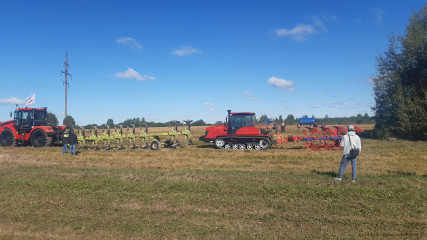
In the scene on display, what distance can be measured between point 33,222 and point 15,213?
0.72m

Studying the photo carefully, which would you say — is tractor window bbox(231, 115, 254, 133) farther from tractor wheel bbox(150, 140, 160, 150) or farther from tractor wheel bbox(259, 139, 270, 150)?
tractor wheel bbox(150, 140, 160, 150)

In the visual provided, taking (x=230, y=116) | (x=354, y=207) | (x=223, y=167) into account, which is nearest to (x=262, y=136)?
(x=230, y=116)

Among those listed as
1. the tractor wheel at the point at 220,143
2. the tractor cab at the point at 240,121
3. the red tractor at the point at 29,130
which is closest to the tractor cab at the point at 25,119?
the red tractor at the point at 29,130

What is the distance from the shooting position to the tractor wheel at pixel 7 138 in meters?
18.9

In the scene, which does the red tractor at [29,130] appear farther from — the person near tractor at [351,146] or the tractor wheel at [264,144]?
the person near tractor at [351,146]

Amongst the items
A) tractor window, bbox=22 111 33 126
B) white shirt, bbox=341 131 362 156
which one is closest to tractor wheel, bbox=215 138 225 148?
white shirt, bbox=341 131 362 156

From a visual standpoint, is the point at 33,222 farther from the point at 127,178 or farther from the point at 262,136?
the point at 262,136

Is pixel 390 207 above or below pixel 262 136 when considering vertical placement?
below

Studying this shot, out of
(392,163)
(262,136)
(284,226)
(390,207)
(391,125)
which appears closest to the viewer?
(284,226)

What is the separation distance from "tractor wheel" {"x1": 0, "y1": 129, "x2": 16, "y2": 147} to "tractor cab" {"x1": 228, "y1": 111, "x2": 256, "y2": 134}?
533 inches

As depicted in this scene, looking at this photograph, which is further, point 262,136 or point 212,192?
point 262,136

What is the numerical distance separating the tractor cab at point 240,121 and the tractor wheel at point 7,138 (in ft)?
44.4

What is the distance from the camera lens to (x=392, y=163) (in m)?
11.4

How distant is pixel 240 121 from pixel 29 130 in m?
13.0
